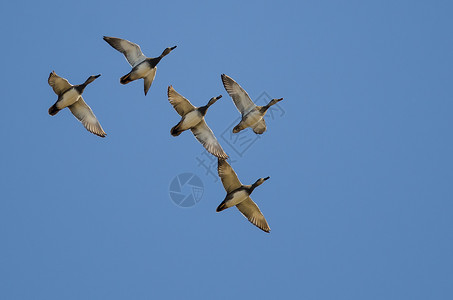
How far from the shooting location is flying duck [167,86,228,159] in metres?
27.5

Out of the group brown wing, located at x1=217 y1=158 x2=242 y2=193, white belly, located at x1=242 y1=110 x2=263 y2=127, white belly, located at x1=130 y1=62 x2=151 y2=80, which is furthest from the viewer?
white belly, located at x1=242 y1=110 x2=263 y2=127

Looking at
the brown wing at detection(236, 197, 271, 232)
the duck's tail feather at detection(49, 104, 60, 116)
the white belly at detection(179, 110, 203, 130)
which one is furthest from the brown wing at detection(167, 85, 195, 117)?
the duck's tail feather at detection(49, 104, 60, 116)

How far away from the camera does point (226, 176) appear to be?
27000mm

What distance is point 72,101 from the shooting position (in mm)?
28281

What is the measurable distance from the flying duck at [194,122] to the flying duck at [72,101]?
130 inches

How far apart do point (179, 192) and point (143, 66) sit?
8.08 meters

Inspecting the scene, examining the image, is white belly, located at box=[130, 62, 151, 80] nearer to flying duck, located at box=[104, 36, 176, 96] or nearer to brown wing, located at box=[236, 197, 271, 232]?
flying duck, located at box=[104, 36, 176, 96]

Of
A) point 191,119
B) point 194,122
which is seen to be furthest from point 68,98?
point 194,122

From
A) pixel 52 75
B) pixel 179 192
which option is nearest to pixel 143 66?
pixel 52 75

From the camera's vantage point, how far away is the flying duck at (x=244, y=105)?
1123 inches

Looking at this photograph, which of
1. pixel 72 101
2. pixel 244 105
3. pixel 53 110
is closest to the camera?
pixel 53 110

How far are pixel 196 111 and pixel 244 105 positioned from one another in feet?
7.18

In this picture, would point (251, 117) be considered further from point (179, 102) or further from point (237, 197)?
point (237, 197)

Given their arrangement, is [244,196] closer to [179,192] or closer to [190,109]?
[190,109]
